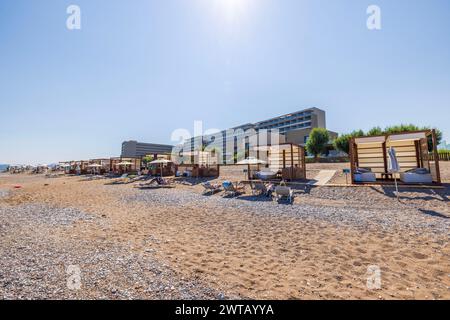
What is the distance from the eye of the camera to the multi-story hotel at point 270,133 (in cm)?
6944

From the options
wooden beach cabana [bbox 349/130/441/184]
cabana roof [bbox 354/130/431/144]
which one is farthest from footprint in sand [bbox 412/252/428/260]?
cabana roof [bbox 354/130/431/144]

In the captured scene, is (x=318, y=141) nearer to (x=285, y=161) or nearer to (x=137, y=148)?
(x=285, y=161)

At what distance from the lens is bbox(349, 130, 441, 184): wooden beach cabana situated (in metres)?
11.0

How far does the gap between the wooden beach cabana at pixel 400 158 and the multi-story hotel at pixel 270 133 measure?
4120cm

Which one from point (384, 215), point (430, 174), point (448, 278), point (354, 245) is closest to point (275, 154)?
point (430, 174)

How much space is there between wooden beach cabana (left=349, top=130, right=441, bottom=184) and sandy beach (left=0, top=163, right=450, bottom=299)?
4370 millimetres

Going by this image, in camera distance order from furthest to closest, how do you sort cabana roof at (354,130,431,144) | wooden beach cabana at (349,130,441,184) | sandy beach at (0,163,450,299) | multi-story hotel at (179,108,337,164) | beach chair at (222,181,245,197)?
1. multi-story hotel at (179,108,337,164)
2. beach chair at (222,181,245,197)
3. cabana roof at (354,130,431,144)
4. wooden beach cabana at (349,130,441,184)
5. sandy beach at (0,163,450,299)

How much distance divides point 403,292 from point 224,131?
98477 mm

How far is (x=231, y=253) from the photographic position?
4172 mm

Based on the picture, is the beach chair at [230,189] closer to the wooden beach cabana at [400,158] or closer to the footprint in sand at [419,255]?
the wooden beach cabana at [400,158]

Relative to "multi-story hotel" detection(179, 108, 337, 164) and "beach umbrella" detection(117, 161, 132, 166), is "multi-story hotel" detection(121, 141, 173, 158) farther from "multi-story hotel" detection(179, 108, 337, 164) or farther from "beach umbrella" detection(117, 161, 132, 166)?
"beach umbrella" detection(117, 161, 132, 166)

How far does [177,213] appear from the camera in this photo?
7.60 metres

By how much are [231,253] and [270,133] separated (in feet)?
249
